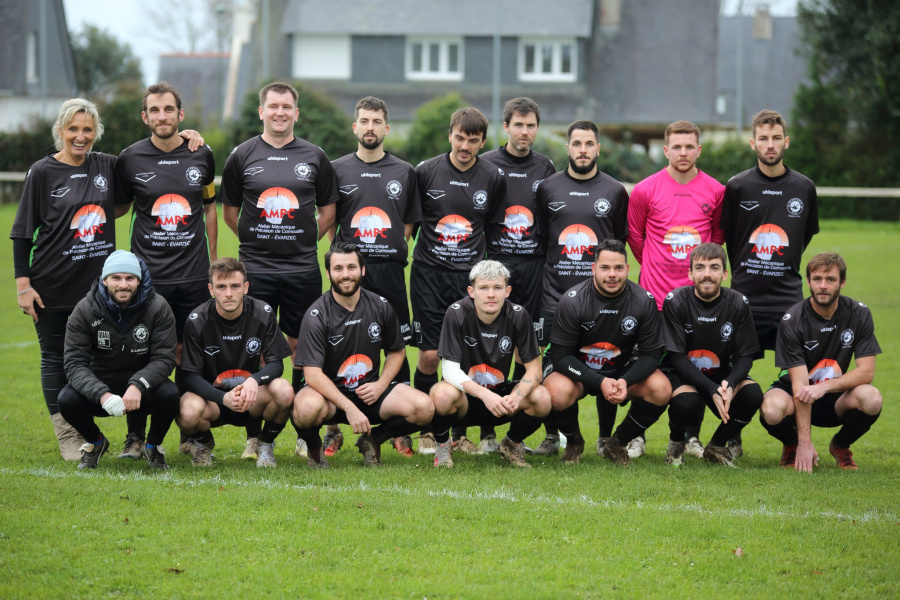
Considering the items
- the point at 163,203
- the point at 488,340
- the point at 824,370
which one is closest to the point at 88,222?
the point at 163,203

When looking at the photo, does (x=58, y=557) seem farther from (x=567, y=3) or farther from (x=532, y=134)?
(x=567, y=3)

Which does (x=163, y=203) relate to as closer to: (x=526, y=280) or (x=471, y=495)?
(x=526, y=280)

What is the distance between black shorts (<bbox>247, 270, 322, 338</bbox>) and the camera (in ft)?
21.8

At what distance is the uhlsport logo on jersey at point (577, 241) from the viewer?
6887mm

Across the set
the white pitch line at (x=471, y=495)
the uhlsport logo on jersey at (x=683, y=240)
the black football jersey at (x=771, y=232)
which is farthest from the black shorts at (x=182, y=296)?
the black football jersey at (x=771, y=232)

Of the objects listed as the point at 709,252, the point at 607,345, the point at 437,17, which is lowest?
the point at 607,345

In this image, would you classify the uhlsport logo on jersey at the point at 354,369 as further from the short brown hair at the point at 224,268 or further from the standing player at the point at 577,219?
the standing player at the point at 577,219

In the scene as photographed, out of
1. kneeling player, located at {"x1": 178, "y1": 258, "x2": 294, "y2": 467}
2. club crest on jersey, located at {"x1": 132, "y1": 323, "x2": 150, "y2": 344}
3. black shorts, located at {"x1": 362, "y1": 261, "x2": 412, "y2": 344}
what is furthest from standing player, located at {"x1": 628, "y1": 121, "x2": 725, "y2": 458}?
club crest on jersey, located at {"x1": 132, "y1": 323, "x2": 150, "y2": 344}

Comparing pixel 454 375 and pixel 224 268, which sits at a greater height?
pixel 224 268

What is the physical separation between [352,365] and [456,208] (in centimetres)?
146

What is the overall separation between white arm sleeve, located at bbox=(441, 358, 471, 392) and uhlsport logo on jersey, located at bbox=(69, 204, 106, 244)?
2.52 meters

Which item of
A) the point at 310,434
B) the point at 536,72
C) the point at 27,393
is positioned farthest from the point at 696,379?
the point at 536,72

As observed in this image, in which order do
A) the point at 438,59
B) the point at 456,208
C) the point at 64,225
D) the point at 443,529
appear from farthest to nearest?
the point at 438,59 → the point at 456,208 → the point at 64,225 → the point at 443,529

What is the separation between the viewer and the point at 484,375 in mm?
6395
